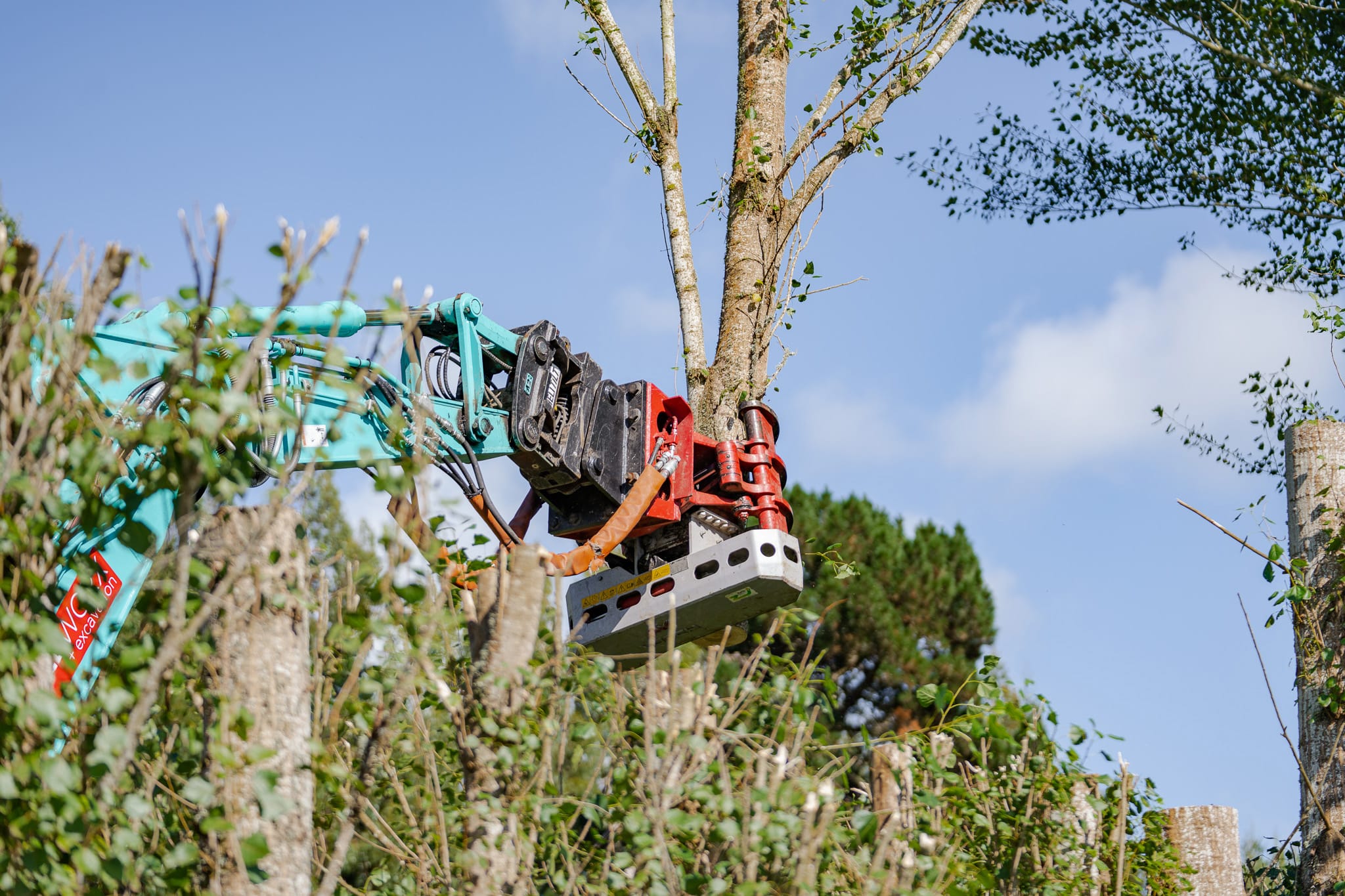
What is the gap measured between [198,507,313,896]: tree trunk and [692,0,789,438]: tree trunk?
14.9 ft

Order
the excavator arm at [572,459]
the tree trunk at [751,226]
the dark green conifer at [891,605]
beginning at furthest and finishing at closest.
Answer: the dark green conifer at [891,605] < the tree trunk at [751,226] < the excavator arm at [572,459]

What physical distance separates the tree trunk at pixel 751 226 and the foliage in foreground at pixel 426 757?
10.6 feet

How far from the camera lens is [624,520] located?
6.07 metres

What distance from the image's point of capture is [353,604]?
11.0 feet

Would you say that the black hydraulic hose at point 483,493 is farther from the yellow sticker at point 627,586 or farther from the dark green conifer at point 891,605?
the dark green conifer at point 891,605

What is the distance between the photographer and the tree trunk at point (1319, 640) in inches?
231

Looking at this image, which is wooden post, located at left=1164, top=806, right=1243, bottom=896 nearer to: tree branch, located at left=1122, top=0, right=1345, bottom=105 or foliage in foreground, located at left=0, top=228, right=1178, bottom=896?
foliage in foreground, located at left=0, top=228, right=1178, bottom=896

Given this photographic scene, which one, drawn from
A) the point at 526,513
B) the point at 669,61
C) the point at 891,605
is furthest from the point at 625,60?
the point at 891,605

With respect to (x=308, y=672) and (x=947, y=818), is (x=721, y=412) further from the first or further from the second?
(x=308, y=672)

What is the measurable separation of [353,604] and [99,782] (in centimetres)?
69

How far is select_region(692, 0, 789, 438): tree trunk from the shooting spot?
7906mm

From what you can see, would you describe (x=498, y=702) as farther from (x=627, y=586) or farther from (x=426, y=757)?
(x=627, y=586)

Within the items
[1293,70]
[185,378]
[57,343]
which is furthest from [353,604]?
[1293,70]

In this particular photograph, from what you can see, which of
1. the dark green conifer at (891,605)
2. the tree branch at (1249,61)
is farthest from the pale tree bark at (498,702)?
the dark green conifer at (891,605)
